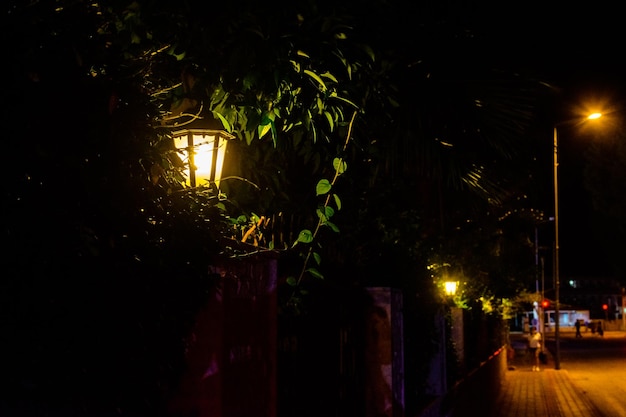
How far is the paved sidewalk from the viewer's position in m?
15.8

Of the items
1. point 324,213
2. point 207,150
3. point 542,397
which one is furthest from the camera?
point 542,397

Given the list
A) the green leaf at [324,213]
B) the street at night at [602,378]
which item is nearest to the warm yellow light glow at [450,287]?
the street at night at [602,378]

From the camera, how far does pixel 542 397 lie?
1892 centimetres

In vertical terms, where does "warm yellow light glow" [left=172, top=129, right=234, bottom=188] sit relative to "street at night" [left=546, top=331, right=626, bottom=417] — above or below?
above

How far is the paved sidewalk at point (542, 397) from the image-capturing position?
15836 mm

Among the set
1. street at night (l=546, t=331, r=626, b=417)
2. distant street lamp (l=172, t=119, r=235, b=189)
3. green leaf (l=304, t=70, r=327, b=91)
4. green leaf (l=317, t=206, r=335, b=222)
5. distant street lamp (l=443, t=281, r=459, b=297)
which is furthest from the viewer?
street at night (l=546, t=331, r=626, b=417)

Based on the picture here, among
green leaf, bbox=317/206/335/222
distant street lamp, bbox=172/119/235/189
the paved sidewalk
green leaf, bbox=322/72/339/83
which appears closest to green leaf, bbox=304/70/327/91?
green leaf, bbox=322/72/339/83

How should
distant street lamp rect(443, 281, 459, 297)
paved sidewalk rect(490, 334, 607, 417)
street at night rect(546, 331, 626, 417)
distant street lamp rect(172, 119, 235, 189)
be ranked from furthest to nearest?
street at night rect(546, 331, 626, 417) < paved sidewalk rect(490, 334, 607, 417) < distant street lamp rect(443, 281, 459, 297) < distant street lamp rect(172, 119, 235, 189)

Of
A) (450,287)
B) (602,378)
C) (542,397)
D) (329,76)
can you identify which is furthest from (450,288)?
(602,378)

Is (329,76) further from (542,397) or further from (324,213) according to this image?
(542,397)

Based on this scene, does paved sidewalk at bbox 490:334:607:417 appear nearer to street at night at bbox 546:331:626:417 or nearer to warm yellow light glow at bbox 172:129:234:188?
street at night at bbox 546:331:626:417

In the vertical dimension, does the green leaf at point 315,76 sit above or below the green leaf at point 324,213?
above

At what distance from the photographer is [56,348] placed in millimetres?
2938

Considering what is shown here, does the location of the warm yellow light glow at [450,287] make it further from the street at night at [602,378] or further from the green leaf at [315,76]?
the green leaf at [315,76]
